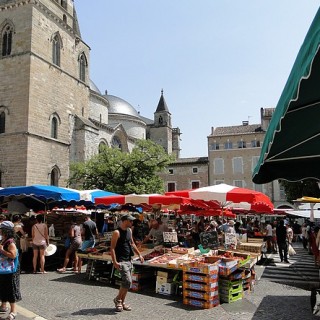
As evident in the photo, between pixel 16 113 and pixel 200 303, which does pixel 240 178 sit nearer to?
pixel 16 113

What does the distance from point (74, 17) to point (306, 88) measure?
1408 inches

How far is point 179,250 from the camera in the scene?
874 cm

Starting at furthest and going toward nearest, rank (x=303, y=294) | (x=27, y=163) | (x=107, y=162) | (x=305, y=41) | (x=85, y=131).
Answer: (x=85, y=131) < (x=107, y=162) < (x=27, y=163) < (x=303, y=294) < (x=305, y=41)

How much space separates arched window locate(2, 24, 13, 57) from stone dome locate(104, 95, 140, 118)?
27.1 meters

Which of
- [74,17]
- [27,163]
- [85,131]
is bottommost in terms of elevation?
Result: [27,163]

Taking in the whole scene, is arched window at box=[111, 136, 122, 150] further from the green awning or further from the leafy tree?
the green awning

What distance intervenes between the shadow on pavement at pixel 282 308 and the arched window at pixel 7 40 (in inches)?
1069

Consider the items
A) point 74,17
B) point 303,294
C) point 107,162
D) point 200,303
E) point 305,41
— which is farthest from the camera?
point 74,17

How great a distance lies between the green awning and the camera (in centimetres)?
214

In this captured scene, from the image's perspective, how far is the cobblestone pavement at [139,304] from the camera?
5945mm

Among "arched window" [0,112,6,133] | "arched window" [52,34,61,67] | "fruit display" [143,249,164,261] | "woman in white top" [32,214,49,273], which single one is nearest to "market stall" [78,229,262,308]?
"fruit display" [143,249,164,261]

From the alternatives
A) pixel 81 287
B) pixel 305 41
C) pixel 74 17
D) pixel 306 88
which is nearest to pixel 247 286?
pixel 81 287

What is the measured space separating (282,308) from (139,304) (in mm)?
2660

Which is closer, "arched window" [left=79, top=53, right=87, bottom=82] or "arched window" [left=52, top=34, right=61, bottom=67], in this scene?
"arched window" [left=52, top=34, right=61, bottom=67]
